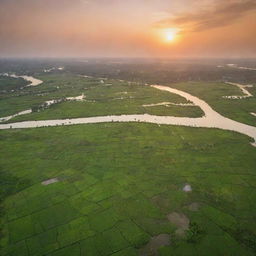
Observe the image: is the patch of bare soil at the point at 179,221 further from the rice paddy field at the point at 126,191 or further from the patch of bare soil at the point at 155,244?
the patch of bare soil at the point at 155,244

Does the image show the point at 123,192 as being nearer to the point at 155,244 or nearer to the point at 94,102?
the point at 155,244

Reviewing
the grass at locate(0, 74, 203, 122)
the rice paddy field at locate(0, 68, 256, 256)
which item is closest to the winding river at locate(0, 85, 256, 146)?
the grass at locate(0, 74, 203, 122)

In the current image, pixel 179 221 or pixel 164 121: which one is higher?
pixel 179 221

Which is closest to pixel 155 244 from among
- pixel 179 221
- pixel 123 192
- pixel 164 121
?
pixel 179 221

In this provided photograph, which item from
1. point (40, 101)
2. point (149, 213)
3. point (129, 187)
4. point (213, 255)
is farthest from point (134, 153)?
point (40, 101)

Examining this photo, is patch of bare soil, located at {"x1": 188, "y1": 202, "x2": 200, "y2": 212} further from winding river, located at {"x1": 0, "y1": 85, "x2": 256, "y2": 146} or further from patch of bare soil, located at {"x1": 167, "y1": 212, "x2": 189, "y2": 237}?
winding river, located at {"x1": 0, "y1": 85, "x2": 256, "y2": 146}

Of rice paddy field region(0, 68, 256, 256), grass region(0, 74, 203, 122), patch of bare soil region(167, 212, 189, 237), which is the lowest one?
grass region(0, 74, 203, 122)

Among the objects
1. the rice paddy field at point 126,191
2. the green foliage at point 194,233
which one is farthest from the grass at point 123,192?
the green foliage at point 194,233

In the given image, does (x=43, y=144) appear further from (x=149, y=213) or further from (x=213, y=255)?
(x=213, y=255)
